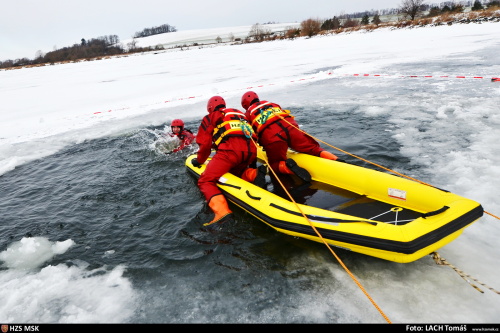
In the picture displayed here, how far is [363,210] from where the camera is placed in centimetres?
350

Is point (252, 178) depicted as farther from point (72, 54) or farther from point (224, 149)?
point (72, 54)

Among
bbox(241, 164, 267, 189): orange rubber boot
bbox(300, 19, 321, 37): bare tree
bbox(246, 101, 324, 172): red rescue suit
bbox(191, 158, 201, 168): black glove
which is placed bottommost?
bbox(241, 164, 267, 189): orange rubber boot

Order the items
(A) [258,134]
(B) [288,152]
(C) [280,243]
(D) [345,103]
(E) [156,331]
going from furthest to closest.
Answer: (D) [345,103] < (B) [288,152] < (A) [258,134] < (C) [280,243] < (E) [156,331]

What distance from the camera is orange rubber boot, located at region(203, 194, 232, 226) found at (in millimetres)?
3775

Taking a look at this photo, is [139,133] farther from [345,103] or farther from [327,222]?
[327,222]

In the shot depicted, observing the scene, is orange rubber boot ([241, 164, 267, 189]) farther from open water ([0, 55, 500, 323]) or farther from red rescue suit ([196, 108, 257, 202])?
open water ([0, 55, 500, 323])

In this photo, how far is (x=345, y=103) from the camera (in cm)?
870

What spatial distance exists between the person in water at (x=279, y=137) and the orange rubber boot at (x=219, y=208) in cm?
105

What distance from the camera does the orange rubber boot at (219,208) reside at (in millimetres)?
3775

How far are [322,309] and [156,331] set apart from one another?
4.12 feet

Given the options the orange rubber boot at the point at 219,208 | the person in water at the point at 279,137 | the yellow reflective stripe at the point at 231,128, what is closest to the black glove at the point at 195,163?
the yellow reflective stripe at the point at 231,128

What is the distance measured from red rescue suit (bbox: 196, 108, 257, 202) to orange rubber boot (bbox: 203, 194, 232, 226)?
0.09 m

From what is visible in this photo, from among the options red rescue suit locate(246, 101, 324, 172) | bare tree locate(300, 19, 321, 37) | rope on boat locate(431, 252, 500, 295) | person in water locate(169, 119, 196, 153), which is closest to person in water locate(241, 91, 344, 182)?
red rescue suit locate(246, 101, 324, 172)

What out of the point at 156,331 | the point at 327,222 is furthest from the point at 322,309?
the point at 156,331
